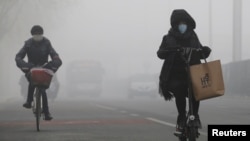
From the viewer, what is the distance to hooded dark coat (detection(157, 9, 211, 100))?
8406 mm

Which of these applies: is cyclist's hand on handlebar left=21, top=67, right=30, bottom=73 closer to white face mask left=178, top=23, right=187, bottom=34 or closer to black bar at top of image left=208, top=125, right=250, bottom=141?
white face mask left=178, top=23, right=187, bottom=34

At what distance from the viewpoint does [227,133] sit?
21.9 ft

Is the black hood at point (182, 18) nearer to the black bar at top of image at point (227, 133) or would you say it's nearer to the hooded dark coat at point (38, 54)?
the black bar at top of image at point (227, 133)

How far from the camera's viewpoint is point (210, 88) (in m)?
8.09

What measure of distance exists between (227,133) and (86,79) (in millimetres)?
49675

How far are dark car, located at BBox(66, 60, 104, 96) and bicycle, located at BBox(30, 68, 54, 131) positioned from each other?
43279mm

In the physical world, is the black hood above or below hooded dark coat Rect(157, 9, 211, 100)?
above

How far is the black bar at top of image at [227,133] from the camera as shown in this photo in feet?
21.8

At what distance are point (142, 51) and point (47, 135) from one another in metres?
128

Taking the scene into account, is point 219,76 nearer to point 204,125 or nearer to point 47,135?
point 47,135

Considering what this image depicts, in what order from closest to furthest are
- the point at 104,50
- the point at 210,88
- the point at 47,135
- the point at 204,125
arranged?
1. the point at 210,88
2. the point at 47,135
3. the point at 204,125
4. the point at 104,50

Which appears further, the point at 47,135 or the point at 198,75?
A: the point at 47,135

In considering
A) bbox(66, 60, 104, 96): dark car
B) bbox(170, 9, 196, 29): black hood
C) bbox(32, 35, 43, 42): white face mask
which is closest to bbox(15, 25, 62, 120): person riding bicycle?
bbox(32, 35, 43, 42): white face mask

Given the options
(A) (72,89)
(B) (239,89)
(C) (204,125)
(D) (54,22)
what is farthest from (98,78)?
A: (C) (204,125)
